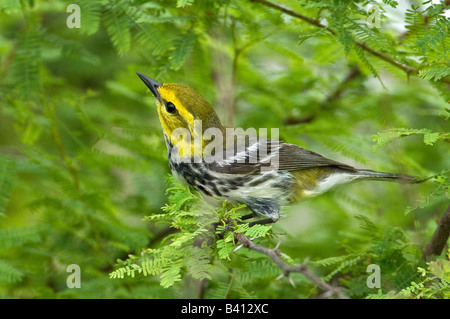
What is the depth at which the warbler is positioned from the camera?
392 centimetres

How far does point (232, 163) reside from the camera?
400cm

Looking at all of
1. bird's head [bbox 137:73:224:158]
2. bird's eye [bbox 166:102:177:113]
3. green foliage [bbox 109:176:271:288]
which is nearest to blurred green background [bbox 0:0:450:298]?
bird's head [bbox 137:73:224:158]

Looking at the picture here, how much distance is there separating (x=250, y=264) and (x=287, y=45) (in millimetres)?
1927

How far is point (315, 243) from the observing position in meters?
4.68

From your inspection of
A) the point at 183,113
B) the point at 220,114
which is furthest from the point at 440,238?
the point at 220,114

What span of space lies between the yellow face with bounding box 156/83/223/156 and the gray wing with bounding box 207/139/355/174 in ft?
0.88

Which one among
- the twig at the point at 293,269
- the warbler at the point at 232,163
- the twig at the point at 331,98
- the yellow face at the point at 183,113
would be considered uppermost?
the twig at the point at 331,98

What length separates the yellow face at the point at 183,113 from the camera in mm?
3957

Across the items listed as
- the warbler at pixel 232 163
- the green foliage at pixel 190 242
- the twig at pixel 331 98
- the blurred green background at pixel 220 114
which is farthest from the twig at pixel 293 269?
the twig at pixel 331 98

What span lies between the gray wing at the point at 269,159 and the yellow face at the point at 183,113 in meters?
0.27

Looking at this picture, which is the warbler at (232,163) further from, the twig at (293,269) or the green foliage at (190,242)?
the twig at (293,269)

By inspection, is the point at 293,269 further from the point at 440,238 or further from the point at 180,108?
the point at 180,108

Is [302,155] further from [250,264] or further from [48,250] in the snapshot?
[48,250]

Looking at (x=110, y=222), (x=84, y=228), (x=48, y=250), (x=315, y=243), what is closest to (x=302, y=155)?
(x=315, y=243)
